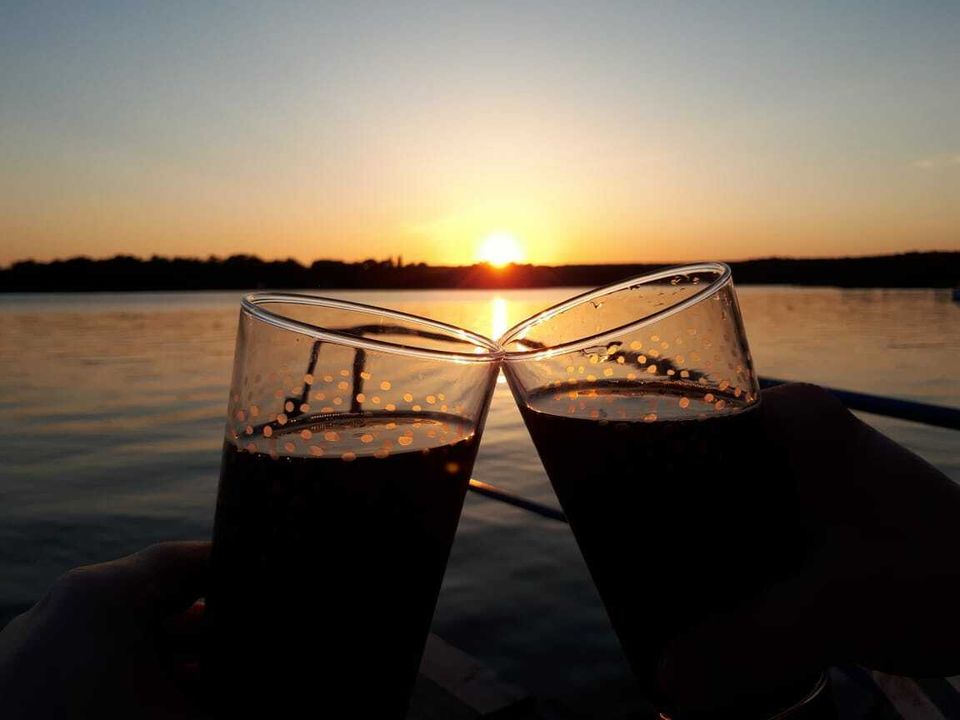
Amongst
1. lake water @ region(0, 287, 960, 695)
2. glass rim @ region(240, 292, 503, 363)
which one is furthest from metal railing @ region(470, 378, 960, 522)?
lake water @ region(0, 287, 960, 695)

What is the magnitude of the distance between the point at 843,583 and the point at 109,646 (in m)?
1.15

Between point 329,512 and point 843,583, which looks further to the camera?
point 843,583

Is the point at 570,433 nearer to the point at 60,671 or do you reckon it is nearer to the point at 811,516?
the point at 811,516

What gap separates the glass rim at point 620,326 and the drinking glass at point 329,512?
0.11 m

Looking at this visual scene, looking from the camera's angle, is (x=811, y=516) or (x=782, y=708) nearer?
(x=782, y=708)

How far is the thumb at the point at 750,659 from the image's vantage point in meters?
1.04

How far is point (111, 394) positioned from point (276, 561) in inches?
966

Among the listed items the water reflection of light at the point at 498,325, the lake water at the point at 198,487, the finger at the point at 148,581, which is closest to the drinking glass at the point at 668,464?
the water reflection of light at the point at 498,325

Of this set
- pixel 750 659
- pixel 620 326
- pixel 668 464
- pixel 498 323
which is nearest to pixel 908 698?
pixel 750 659

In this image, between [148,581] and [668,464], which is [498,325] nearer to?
[148,581]

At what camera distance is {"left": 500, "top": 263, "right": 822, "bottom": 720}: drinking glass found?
102 centimetres

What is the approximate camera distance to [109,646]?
1.10 meters

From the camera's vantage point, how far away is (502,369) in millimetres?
1152

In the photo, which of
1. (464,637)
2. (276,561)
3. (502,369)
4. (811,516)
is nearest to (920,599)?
(811,516)
